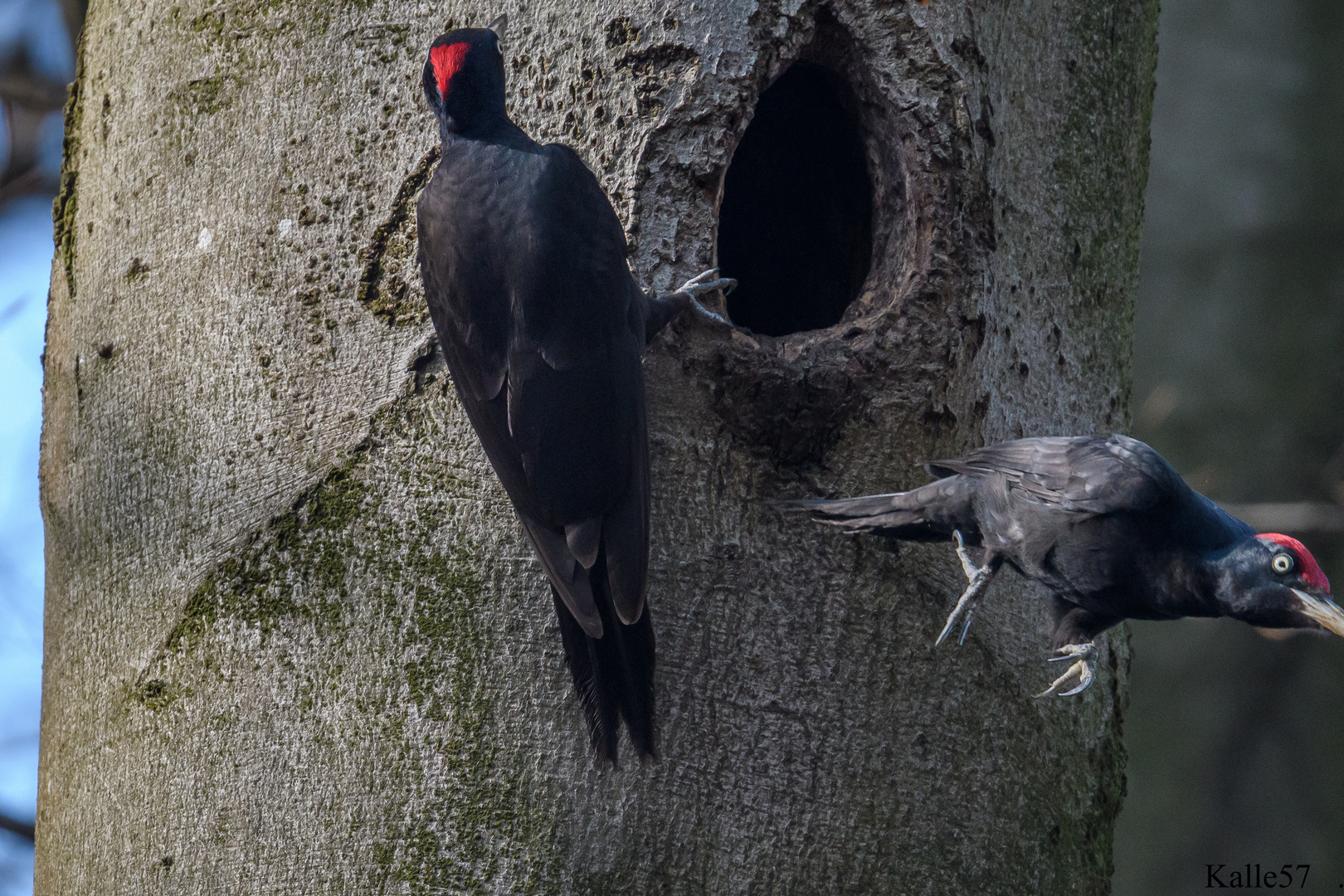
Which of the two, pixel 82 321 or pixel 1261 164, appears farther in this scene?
pixel 1261 164

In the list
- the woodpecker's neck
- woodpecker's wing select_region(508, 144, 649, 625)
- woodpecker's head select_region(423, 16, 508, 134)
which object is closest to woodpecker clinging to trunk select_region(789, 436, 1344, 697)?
the woodpecker's neck

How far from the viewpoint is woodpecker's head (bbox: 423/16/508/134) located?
1.85 meters

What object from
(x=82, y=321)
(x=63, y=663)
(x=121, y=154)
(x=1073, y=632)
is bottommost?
(x=1073, y=632)

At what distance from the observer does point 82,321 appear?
219 centimetres

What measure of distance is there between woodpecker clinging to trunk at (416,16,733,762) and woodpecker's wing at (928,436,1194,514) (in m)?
0.58

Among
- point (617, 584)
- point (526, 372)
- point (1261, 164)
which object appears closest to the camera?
point (617, 584)

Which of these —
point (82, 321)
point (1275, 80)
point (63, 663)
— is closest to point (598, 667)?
point (63, 663)

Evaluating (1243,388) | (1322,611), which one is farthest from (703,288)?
(1243,388)

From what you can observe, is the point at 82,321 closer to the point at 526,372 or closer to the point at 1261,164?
the point at 526,372

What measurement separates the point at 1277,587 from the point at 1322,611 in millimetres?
76

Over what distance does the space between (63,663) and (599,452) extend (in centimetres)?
107

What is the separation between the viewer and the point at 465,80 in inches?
72.8

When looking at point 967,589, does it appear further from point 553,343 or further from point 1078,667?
point 553,343

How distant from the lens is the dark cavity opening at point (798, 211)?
2.49m
